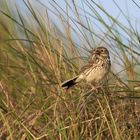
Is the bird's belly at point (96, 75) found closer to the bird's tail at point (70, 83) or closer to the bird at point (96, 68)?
the bird at point (96, 68)

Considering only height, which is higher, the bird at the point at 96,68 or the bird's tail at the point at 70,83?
the bird's tail at the point at 70,83

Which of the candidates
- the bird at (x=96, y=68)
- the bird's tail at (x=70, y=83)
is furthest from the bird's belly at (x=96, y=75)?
the bird's tail at (x=70, y=83)

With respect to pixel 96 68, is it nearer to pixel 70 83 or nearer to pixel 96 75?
pixel 96 75

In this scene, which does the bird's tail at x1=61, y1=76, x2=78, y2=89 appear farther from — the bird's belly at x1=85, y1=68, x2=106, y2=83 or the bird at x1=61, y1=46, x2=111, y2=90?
the bird's belly at x1=85, y1=68, x2=106, y2=83

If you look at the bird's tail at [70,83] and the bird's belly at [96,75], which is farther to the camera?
the bird's belly at [96,75]

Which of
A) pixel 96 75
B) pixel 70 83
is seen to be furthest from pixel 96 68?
pixel 70 83

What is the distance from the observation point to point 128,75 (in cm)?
343

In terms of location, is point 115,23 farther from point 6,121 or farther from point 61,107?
point 6,121

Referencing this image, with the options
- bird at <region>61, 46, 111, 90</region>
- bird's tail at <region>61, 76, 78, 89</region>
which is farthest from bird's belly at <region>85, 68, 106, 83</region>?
bird's tail at <region>61, 76, 78, 89</region>

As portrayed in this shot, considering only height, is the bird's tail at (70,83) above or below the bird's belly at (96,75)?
above

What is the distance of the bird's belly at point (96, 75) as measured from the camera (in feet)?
12.2

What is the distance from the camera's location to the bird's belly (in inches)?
147

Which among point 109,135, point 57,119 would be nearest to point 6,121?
point 57,119

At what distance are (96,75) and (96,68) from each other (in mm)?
59
